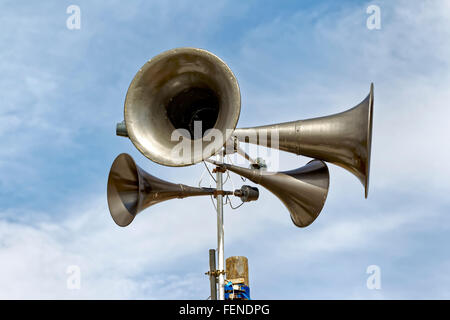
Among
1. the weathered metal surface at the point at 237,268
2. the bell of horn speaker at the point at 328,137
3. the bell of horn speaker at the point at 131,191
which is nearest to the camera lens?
the bell of horn speaker at the point at 328,137

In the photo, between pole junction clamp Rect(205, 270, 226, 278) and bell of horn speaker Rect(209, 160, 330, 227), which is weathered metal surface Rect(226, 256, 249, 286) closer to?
pole junction clamp Rect(205, 270, 226, 278)

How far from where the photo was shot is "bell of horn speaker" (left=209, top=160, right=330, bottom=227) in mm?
6430

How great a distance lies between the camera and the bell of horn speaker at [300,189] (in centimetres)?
643

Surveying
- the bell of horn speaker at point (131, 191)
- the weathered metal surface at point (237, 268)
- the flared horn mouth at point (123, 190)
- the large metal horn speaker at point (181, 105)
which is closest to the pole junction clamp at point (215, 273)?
the weathered metal surface at point (237, 268)

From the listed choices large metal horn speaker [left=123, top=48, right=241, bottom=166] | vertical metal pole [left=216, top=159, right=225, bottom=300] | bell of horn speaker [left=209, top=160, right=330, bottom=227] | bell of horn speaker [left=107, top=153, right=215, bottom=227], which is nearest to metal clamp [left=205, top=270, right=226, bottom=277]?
vertical metal pole [left=216, top=159, right=225, bottom=300]

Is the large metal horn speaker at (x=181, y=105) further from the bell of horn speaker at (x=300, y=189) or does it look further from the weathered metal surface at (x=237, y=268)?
the weathered metal surface at (x=237, y=268)

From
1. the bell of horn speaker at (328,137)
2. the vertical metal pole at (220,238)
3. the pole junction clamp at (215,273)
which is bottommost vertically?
the pole junction clamp at (215,273)

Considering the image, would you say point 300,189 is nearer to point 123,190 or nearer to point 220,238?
point 220,238

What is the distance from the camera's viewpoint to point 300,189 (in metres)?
6.49

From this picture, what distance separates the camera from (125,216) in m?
6.43

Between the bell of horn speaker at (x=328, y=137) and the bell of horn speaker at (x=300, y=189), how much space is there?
373 millimetres

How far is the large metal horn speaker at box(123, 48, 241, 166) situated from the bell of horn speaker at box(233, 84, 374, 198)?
59cm

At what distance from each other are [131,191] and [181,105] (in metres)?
1.29
